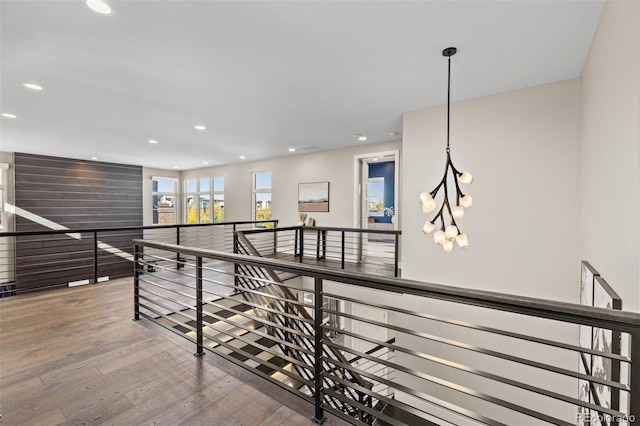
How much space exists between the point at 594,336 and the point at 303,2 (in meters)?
2.95

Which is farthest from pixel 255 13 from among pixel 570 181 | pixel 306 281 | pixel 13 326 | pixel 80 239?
pixel 80 239

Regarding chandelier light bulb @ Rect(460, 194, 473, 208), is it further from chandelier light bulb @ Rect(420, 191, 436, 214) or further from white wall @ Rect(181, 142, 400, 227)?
white wall @ Rect(181, 142, 400, 227)

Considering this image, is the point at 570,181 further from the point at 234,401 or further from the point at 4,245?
the point at 4,245

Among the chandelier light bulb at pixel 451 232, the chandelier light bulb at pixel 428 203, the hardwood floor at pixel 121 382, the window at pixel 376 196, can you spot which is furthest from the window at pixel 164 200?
the chandelier light bulb at pixel 451 232

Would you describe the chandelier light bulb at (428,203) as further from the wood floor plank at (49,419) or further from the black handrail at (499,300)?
the wood floor plank at (49,419)

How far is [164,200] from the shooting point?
10008mm

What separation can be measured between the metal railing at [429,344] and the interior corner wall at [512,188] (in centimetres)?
44

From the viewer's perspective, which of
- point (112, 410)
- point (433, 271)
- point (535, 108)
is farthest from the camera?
point (433, 271)

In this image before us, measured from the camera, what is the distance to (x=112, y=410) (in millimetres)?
1704

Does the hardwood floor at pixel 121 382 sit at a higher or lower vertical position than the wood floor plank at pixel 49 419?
higher

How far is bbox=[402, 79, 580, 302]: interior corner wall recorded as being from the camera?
9.64 feet

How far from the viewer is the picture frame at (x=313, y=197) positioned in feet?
22.0

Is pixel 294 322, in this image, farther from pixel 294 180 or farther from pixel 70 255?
pixel 70 255

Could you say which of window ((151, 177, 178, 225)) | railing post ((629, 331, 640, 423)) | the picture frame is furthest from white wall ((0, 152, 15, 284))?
railing post ((629, 331, 640, 423))
